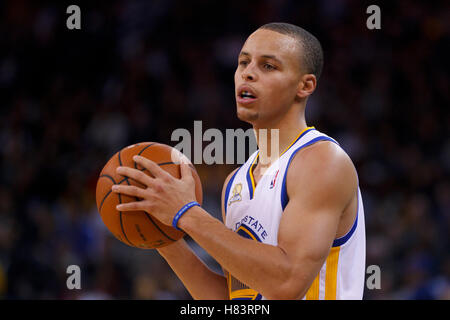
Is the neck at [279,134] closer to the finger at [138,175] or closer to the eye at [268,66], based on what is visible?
the eye at [268,66]

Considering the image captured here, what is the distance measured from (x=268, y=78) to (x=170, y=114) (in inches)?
223

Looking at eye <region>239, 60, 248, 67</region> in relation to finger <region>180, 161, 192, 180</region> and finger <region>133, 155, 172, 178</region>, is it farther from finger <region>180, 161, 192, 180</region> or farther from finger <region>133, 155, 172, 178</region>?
finger <region>133, 155, 172, 178</region>

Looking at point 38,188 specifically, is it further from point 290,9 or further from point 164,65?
point 290,9

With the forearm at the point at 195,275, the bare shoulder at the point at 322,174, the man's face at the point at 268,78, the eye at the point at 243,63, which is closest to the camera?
the bare shoulder at the point at 322,174

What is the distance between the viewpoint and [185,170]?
262cm

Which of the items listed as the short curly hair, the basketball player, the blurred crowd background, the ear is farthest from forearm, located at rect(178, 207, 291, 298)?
the blurred crowd background

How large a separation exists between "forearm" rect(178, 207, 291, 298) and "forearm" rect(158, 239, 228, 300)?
30.7 inches

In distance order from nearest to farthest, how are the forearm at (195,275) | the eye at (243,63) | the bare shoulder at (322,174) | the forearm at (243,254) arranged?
the forearm at (243,254) → the bare shoulder at (322,174) → the eye at (243,63) → the forearm at (195,275)

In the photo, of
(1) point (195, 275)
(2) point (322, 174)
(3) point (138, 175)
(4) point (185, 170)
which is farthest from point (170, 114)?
(2) point (322, 174)

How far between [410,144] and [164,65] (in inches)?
160

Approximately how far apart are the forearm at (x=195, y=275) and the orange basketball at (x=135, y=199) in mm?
449

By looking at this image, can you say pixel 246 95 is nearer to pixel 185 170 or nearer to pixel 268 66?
pixel 268 66

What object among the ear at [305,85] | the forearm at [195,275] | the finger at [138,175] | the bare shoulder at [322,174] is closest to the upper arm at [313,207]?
the bare shoulder at [322,174]

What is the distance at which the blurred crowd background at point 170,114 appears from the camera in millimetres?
6684
